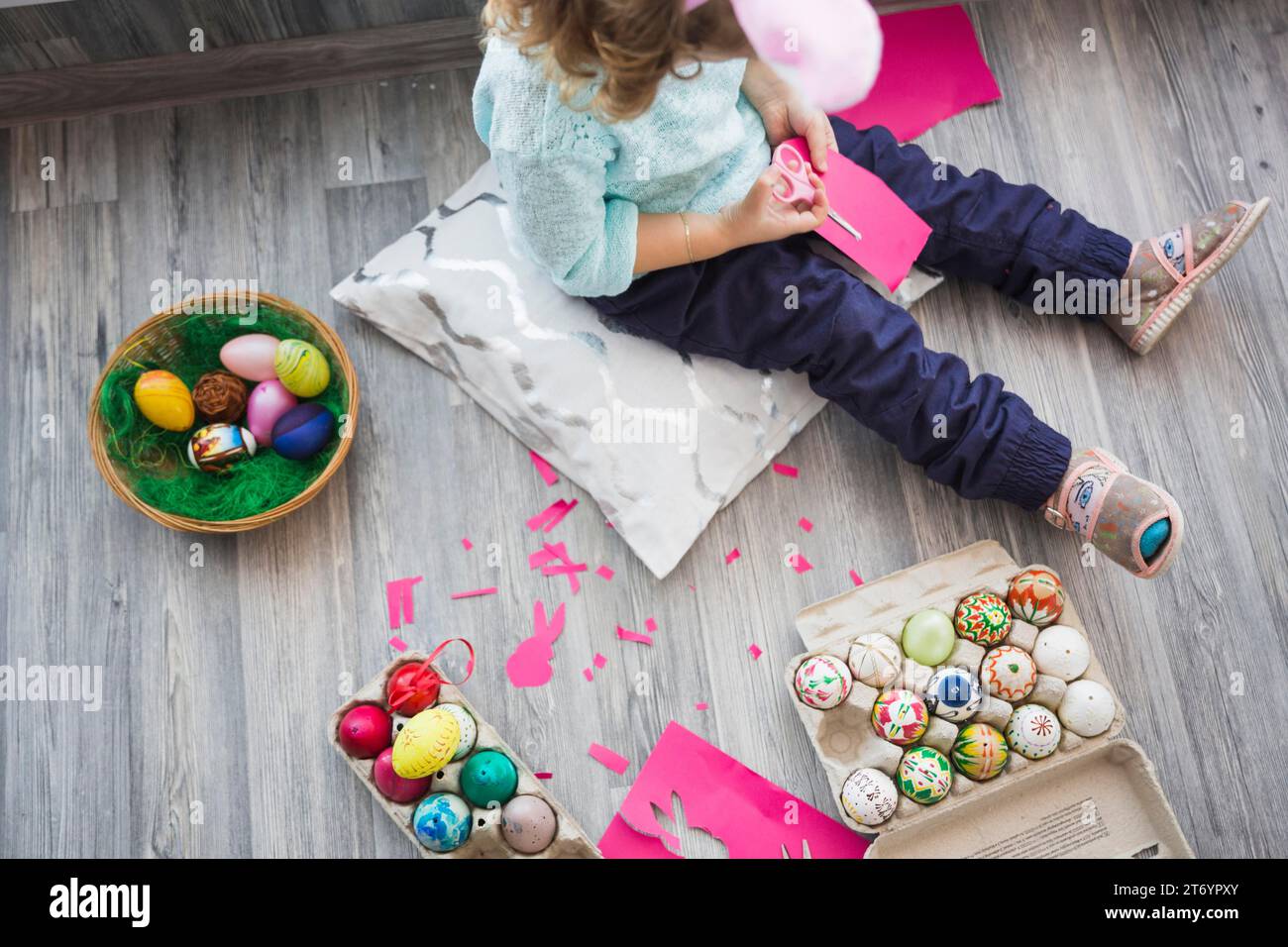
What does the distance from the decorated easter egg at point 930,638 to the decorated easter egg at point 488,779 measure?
1.49ft

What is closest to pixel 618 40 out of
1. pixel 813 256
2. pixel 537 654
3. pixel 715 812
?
pixel 813 256

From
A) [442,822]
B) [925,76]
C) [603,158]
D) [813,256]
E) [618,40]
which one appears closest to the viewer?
[618,40]

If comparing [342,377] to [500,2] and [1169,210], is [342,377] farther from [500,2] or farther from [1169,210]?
[1169,210]

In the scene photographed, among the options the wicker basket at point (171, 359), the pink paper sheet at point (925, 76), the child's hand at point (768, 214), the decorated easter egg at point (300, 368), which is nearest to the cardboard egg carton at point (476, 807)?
the wicker basket at point (171, 359)

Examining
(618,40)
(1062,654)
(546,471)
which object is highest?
(618,40)

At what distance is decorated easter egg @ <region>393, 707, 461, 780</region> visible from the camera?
3.58 ft

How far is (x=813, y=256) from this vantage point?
1195 mm

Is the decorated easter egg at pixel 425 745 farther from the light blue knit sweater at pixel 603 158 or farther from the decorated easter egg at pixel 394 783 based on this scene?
the light blue knit sweater at pixel 603 158

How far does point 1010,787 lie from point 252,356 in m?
0.96

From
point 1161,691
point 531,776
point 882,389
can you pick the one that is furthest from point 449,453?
point 1161,691

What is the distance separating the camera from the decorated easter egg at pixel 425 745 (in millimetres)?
1092

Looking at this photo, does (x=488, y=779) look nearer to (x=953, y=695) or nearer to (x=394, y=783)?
(x=394, y=783)

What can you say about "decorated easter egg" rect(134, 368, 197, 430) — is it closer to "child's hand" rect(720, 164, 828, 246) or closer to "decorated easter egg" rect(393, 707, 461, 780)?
"decorated easter egg" rect(393, 707, 461, 780)
